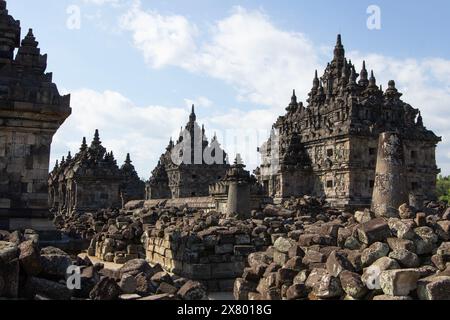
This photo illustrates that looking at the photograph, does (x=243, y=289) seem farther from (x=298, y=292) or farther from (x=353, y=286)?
(x=353, y=286)

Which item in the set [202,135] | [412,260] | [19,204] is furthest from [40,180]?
[202,135]

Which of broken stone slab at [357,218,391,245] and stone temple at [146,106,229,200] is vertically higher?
stone temple at [146,106,229,200]

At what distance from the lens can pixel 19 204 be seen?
763 cm

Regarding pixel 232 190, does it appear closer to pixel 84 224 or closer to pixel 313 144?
pixel 84 224

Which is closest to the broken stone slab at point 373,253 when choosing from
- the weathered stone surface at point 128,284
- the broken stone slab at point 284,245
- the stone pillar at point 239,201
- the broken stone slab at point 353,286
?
the broken stone slab at point 353,286

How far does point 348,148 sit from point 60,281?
29.7m

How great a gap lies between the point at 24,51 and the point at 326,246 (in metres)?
6.25

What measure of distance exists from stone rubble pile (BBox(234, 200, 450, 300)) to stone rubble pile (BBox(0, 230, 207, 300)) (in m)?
1.71

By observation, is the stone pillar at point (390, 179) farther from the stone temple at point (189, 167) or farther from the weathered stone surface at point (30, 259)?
the stone temple at point (189, 167)

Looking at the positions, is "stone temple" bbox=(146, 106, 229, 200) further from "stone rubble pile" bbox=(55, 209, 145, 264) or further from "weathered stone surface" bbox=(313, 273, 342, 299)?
"weathered stone surface" bbox=(313, 273, 342, 299)

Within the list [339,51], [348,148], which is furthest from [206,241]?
[339,51]

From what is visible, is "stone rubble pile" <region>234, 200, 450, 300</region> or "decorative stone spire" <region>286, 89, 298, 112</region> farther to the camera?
"decorative stone spire" <region>286, 89, 298, 112</region>

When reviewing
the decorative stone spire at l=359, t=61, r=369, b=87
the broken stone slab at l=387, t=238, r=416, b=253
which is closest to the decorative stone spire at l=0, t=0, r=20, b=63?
the broken stone slab at l=387, t=238, r=416, b=253

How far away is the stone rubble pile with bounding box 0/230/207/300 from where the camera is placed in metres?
4.28
